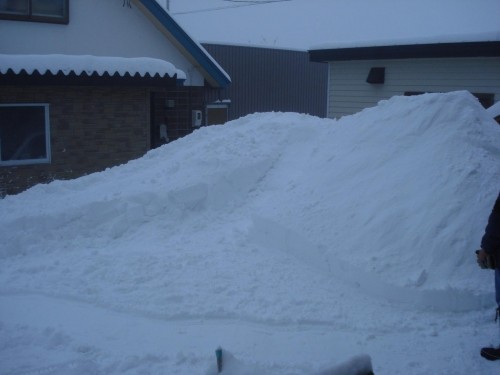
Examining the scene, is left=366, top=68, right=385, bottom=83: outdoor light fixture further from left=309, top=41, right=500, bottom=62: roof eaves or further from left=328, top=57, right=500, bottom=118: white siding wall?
left=309, top=41, right=500, bottom=62: roof eaves

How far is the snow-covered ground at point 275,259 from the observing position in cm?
443

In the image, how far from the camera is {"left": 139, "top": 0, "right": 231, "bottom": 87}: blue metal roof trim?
535 inches

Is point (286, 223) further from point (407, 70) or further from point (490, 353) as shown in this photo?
point (407, 70)

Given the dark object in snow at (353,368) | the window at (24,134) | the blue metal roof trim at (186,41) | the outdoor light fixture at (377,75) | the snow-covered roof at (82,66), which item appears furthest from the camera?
the outdoor light fixture at (377,75)

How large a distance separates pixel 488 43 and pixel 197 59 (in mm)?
6937

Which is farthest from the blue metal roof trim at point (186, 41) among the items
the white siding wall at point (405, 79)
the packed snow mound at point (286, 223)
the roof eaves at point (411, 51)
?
the packed snow mound at point (286, 223)

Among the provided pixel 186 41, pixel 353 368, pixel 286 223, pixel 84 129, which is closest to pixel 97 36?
pixel 186 41

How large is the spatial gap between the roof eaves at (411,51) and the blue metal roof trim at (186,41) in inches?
112

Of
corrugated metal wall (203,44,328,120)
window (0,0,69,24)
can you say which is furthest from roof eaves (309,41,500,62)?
window (0,0,69,24)

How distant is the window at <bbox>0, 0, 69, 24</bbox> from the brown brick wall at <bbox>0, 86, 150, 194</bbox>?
1883 mm

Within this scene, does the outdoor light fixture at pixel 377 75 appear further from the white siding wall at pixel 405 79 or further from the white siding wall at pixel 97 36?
the white siding wall at pixel 97 36

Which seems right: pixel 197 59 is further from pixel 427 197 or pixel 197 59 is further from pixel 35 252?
pixel 427 197

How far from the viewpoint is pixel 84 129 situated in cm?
1196

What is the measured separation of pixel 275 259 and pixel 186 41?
368 inches
